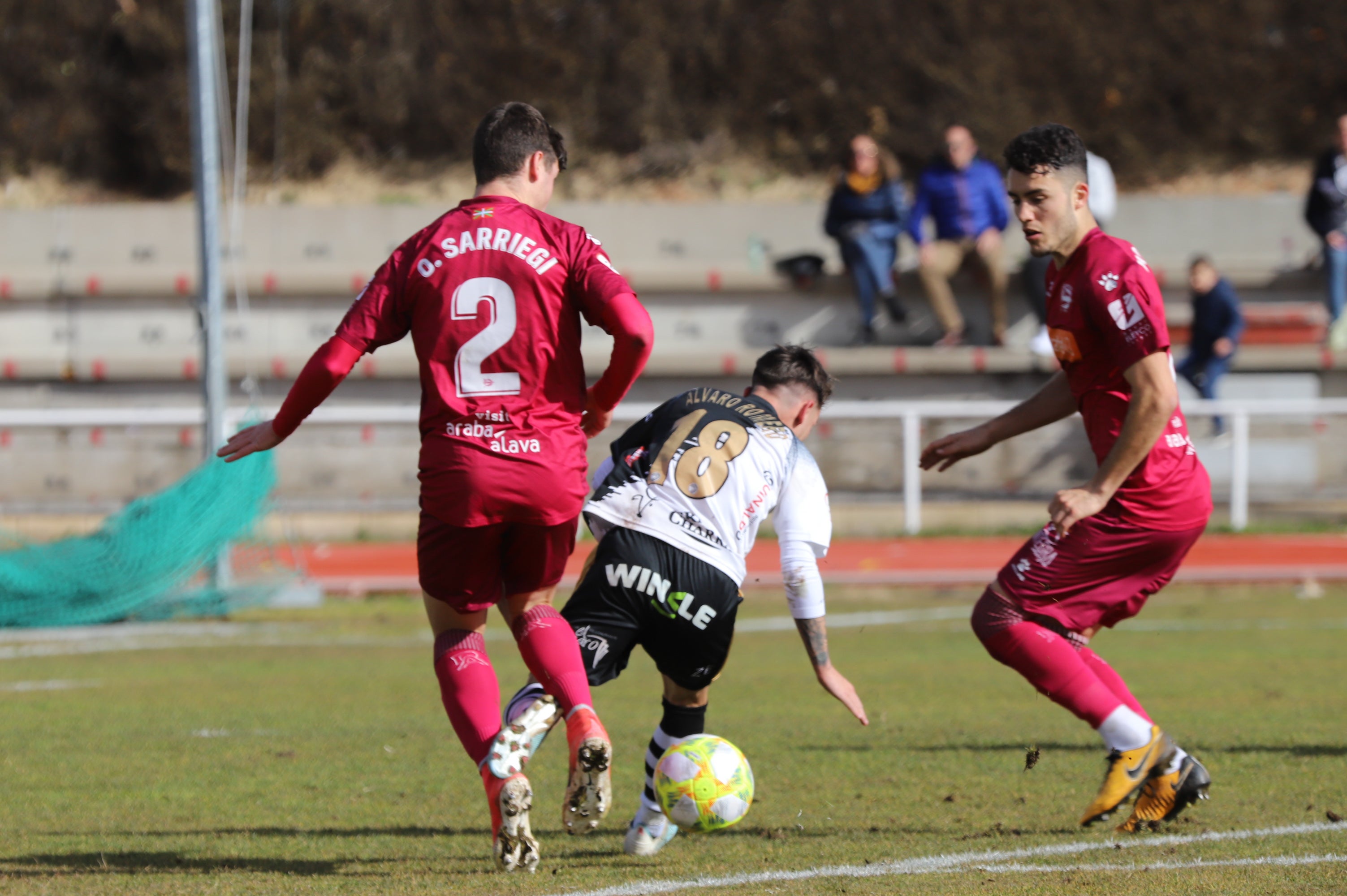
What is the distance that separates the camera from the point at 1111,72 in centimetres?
2189

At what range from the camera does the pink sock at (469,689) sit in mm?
4477

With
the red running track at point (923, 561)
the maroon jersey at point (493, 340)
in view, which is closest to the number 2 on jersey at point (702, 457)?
the maroon jersey at point (493, 340)

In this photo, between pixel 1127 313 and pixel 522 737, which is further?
pixel 1127 313

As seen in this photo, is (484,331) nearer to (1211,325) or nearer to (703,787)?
(703,787)

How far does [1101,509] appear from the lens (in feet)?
15.7

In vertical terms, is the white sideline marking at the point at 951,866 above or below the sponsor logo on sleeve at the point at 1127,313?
below

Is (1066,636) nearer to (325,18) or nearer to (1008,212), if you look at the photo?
(1008,212)

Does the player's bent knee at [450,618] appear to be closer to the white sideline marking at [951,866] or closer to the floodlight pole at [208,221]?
the white sideline marking at [951,866]

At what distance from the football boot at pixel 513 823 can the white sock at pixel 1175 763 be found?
2.01m

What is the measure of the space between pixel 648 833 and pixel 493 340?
64.9 inches

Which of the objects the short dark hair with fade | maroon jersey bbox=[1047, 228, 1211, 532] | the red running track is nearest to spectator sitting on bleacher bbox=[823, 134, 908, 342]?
the red running track

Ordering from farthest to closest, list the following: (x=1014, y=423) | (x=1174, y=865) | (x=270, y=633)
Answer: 1. (x=270, y=633)
2. (x=1014, y=423)
3. (x=1174, y=865)

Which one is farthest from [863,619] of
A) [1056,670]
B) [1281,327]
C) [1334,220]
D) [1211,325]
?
[1334,220]

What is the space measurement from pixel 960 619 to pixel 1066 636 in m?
6.55
